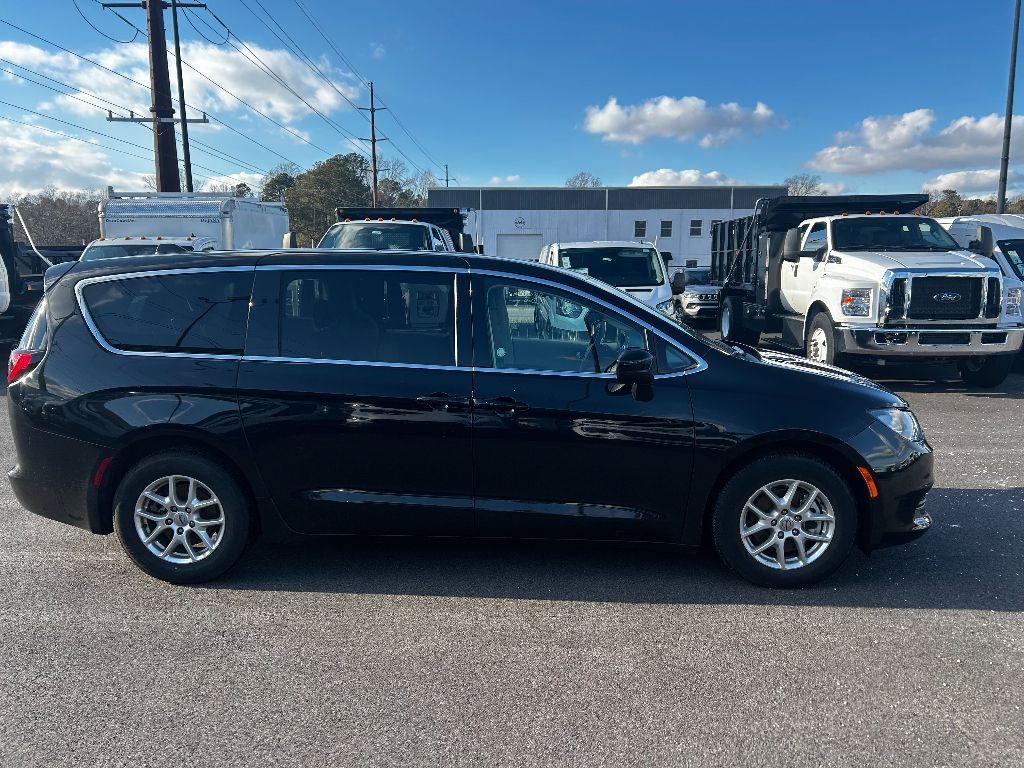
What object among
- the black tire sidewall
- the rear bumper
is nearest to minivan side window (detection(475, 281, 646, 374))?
the rear bumper

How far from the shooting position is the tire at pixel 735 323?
1430 centimetres

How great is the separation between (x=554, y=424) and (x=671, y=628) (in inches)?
46.0

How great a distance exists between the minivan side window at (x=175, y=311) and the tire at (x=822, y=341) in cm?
771

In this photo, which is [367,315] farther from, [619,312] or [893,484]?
[893,484]

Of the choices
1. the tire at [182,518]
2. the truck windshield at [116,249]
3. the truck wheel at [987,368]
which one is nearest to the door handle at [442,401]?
the tire at [182,518]

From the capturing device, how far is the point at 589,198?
2133 inches

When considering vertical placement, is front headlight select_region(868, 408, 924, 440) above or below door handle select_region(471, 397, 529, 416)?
below

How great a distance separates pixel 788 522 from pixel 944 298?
23.2 feet

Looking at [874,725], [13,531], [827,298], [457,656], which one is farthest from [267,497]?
[827,298]

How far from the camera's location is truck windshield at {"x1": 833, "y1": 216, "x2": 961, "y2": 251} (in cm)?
1048

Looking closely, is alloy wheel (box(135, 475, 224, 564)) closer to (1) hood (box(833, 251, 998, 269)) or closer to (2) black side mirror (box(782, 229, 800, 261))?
(1) hood (box(833, 251, 998, 269))

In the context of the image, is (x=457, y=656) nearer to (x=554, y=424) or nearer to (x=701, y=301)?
(x=554, y=424)

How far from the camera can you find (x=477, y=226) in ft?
172

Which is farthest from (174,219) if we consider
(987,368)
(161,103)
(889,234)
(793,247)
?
(987,368)
